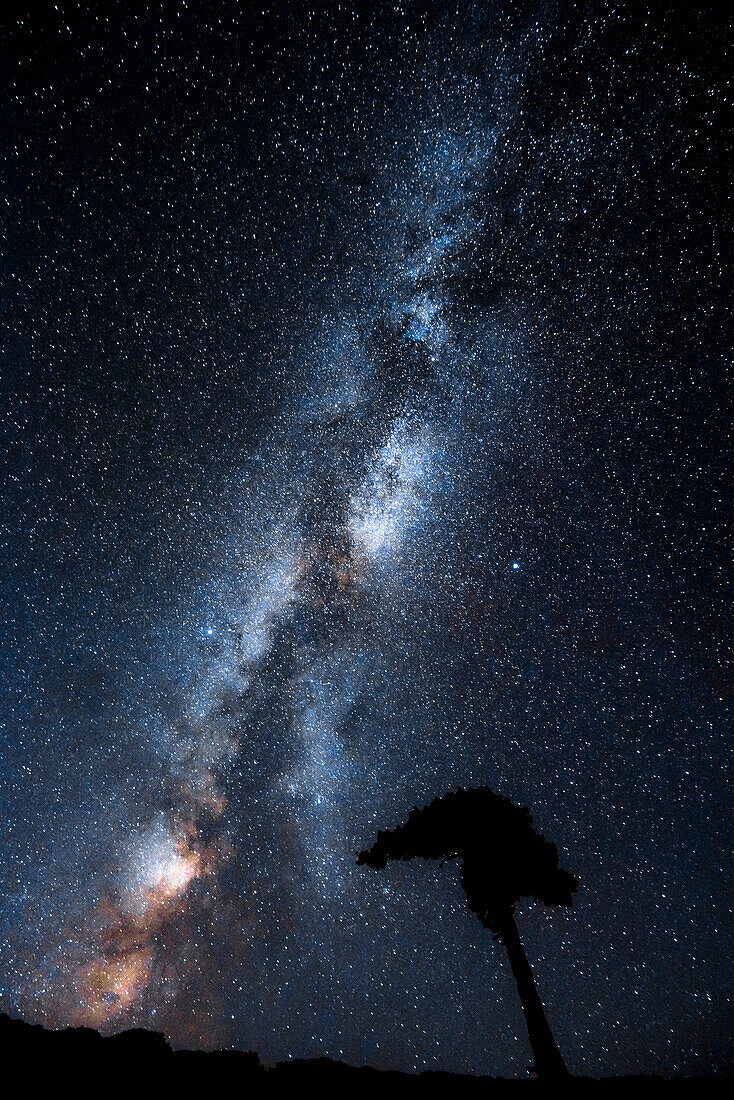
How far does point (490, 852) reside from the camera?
1330 cm

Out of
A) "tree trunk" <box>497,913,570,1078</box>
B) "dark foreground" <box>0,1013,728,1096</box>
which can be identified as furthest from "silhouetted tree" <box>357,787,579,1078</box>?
"dark foreground" <box>0,1013,728,1096</box>

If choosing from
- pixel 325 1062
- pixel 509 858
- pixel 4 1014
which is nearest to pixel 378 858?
pixel 509 858

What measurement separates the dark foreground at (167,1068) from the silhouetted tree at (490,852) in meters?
4.24

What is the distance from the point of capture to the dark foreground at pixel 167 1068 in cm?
648

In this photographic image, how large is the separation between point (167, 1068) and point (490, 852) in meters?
8.38

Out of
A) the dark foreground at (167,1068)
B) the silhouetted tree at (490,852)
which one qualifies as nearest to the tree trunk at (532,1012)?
the silhouetted tree at (490,852)

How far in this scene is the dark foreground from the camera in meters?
6.48

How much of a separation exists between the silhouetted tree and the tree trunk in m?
0.03

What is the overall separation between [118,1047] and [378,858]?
7.42 meters

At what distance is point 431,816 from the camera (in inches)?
547

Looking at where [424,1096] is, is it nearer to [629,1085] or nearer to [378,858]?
[629,1085]

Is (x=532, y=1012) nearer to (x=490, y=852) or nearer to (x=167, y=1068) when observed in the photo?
(x=490, y=852)

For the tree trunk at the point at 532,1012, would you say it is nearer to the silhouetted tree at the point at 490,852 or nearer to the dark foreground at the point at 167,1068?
the silhouetted tree at the point at 490,852

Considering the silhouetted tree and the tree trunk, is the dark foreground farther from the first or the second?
the silhouetted tree
